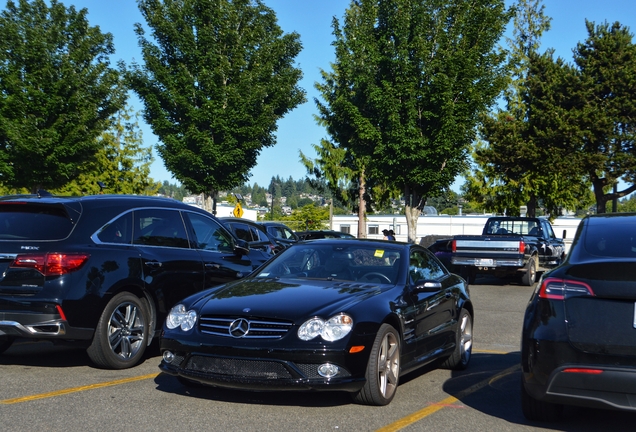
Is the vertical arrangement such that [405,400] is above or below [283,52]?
below

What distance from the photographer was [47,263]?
726 centimetres

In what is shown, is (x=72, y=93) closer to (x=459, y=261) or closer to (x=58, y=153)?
(x=58, y=153)

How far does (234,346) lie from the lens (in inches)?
234

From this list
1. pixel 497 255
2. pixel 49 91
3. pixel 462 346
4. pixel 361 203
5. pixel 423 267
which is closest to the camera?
pixel 423 267

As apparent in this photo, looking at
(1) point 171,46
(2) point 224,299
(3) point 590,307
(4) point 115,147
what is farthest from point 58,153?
(3) point 590,307

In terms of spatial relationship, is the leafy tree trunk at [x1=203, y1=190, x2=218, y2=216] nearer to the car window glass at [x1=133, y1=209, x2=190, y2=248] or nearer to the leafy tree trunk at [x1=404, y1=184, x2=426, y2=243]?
the leafy tree trunk at [x1=404, y1=184, x2=426, y2=243]

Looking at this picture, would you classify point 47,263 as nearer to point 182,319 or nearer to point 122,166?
point 182,319

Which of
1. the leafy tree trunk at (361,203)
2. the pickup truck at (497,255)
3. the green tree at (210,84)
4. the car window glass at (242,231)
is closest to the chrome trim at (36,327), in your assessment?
the car window glass at (242,231)

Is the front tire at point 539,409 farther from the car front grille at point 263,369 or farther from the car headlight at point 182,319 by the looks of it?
the car headlight at point 182,319

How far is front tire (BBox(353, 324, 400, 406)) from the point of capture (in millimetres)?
6094

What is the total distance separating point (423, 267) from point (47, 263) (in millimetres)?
3667

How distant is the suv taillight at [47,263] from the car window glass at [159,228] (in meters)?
1.02

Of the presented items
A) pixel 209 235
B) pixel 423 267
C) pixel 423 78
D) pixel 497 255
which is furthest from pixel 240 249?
pixel 423 78

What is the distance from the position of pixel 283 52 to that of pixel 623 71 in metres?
15.2
